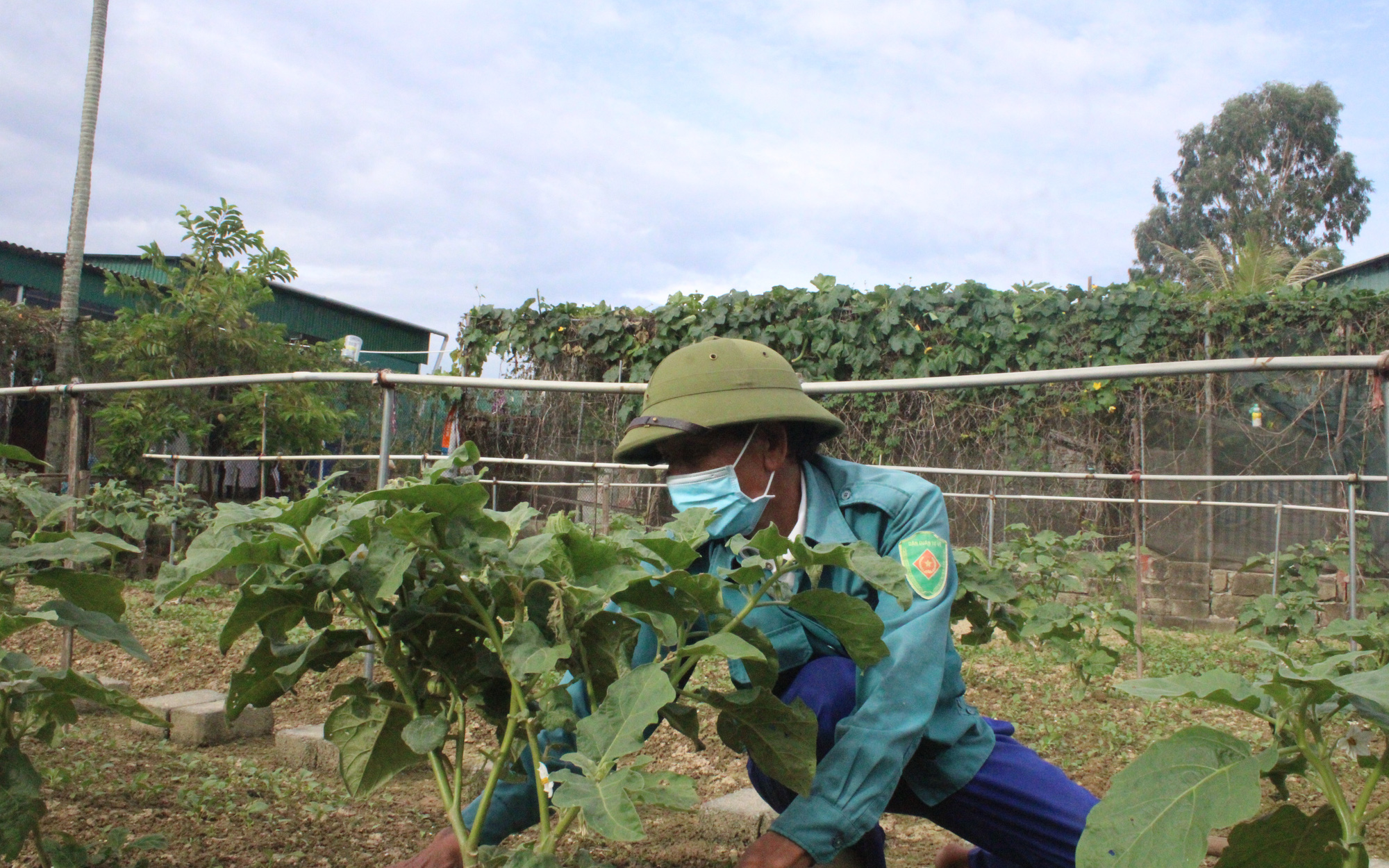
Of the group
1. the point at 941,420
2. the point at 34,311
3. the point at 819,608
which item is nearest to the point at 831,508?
the point at 819,608

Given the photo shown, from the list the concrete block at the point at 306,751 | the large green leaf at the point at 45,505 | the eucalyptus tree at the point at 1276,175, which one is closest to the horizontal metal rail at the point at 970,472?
the concrete block at the point at 306,751

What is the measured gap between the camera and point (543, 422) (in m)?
6.90

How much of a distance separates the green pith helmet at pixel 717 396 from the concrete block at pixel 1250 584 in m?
6.63

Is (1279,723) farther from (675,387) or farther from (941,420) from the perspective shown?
(941,420)

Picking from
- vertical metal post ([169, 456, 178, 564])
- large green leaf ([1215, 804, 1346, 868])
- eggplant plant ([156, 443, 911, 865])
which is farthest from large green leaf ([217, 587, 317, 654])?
vertical metal post ([169, 456, 178, 564])

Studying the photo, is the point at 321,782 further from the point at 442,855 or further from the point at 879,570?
the point at 879,570

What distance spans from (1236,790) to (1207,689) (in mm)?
102

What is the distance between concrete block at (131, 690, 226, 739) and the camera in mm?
3172

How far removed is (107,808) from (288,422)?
6.15 metres

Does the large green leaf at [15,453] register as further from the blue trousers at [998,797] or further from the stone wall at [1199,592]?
the stone wall at [1199,592]

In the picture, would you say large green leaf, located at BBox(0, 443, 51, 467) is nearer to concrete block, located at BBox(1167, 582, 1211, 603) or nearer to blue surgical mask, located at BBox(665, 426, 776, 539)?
blue surgical mask, located at BBox(665, 426, 776, 539)

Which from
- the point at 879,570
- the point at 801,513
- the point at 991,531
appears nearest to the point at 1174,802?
the point at 879,570

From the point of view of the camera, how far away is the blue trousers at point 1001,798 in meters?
1.71

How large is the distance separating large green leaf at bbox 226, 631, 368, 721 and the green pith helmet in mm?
708
